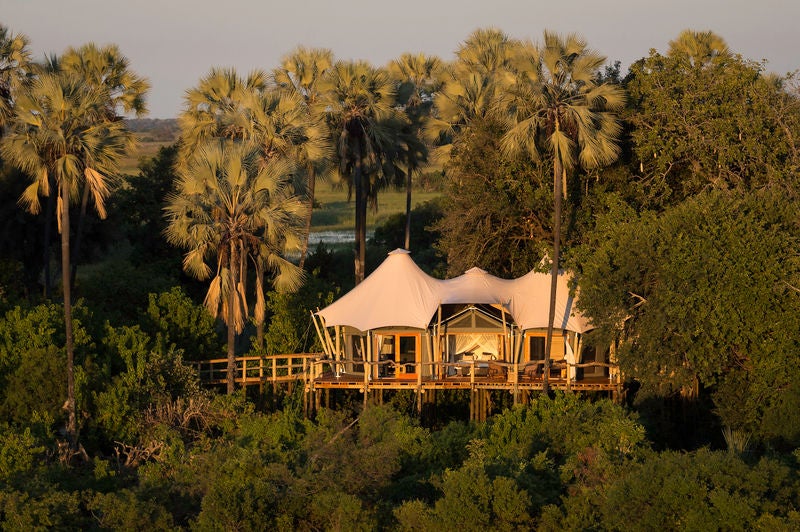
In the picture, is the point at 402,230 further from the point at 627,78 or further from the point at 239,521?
the point at 239,521

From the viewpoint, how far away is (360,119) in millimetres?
46312

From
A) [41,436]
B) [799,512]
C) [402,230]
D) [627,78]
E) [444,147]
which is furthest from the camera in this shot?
[402,230]

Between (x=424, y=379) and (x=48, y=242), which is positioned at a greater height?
(x=48, y=242)

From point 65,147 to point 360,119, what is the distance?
49.9 feet

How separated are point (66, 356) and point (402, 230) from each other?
131ft

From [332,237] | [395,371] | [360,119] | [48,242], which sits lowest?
[395,371]

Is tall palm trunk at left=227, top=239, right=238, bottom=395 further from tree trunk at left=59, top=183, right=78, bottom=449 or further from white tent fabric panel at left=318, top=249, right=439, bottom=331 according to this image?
tree trunk at left=59, top=183, right=78, bottom=449

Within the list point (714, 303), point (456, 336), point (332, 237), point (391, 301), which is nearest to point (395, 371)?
point (391, 301)

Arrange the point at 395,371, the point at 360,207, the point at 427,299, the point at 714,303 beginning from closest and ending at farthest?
the point at 714,303
the point at 395,371
the point at 427,299
the point at 360,207

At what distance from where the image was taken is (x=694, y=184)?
40.5m

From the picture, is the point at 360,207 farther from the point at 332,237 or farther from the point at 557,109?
the point at 332,237

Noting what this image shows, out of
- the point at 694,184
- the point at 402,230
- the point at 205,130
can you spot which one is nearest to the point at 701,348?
the point at 694,184

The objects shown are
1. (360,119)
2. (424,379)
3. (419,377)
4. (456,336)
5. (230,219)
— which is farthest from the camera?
(360,119)

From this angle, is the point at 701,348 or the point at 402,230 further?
the point at 402,230
